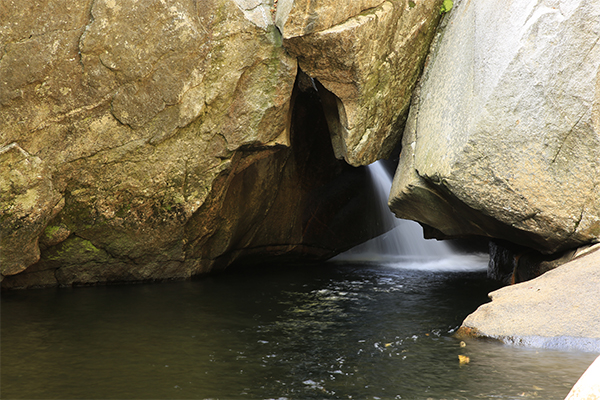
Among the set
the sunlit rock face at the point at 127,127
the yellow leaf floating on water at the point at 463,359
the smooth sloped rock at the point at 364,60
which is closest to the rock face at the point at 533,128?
the smooth sloped rock at the point at 364,60

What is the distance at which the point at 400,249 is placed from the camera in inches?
481

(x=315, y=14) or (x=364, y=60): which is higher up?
(x=315, y=14)

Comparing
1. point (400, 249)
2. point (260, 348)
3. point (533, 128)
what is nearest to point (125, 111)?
point (260, 348)

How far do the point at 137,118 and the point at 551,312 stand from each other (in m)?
5.02

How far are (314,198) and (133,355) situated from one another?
6.47 m

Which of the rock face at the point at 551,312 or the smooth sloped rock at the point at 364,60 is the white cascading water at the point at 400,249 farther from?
the rock face at the point at 551,312

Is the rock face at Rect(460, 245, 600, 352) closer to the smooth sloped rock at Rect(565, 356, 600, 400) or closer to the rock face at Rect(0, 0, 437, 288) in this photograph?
the smooth sloped rock at Rect(565, 356, 600, 400)

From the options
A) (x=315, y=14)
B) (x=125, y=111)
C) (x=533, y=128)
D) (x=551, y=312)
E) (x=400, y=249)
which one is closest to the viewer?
(x=551, y=312)

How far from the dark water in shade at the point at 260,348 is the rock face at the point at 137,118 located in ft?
2.59

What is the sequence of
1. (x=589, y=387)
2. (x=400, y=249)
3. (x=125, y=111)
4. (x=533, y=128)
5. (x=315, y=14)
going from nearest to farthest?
(x=589, y=387) < (x=533, y=128) < (x=315, y=14) < (x=125, y=111) < (x=400, y=249)

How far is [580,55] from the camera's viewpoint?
5.13m

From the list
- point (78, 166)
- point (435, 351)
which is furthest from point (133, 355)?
point (78, 166)

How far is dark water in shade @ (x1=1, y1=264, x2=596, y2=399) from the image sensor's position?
11.0 ft

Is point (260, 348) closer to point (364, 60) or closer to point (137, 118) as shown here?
point (137, 118)
